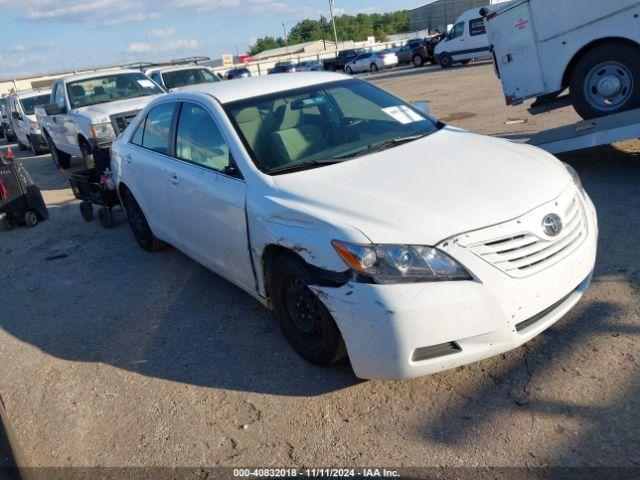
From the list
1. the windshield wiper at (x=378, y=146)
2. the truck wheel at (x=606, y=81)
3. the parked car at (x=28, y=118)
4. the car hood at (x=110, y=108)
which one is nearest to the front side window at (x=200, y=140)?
the windshield wiper at (x=378, y=146)

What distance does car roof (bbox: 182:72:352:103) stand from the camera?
4.22m

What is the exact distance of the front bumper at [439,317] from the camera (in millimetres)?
2684

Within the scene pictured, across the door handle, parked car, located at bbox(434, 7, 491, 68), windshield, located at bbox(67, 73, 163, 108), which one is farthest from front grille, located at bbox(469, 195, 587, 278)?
parked car, located at bbox(434, 7, 491, 68)

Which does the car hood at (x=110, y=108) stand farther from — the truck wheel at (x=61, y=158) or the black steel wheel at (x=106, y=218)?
the black steel wheel at (x=106, y=218)

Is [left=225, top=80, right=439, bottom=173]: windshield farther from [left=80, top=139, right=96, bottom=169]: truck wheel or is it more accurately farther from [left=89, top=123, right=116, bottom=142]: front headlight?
[left=80, top=139, right=96, bottom=169]: truck wheel

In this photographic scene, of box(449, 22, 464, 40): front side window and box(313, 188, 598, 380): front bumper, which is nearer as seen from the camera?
box(313, 188, 598, 380): front bumper

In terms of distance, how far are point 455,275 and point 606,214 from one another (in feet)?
10.3

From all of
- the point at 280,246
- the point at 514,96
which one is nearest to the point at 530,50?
the point at 514,96

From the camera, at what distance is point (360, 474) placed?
2600mm

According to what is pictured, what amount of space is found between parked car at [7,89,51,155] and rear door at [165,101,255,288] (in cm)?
1258

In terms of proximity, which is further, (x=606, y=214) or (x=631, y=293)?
(x=606, y=214)

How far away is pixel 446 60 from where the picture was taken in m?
26.5

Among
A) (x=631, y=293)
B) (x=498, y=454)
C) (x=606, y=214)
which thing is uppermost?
(x=606, y=214)

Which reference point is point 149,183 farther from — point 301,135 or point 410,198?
point 410,198
